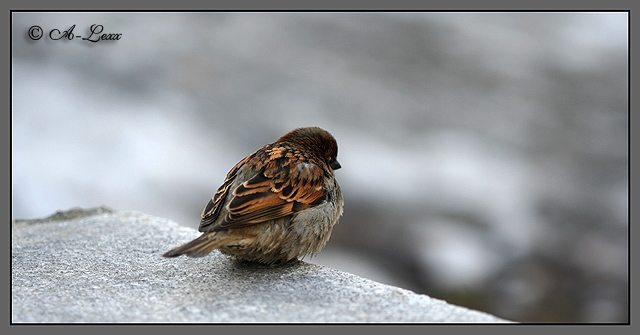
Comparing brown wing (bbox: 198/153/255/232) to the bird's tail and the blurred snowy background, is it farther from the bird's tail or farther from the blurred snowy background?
the blurred snowy background

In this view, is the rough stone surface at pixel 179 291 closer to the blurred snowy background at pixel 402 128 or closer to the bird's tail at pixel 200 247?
the bird's tail at pixel 200 247

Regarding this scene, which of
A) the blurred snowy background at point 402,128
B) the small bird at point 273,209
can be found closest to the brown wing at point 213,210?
the small bird at point 273,209

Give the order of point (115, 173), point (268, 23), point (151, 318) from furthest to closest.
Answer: point (268, 23), point (115, 173), point (151, 318)

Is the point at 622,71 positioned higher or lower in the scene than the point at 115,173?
higher

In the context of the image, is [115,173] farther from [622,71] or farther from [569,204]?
[622,71]

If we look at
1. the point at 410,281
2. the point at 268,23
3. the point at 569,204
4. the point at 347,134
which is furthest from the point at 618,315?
the point at 268,23

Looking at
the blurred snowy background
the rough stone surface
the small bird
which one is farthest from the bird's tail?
the blurred snowy background

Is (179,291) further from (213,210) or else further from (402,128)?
(402,128)
